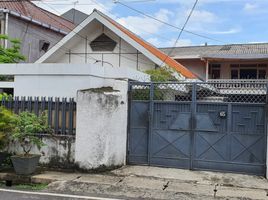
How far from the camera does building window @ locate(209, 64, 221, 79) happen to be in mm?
25516

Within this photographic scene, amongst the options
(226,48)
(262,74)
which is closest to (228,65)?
(262,74)

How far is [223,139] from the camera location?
348 inches

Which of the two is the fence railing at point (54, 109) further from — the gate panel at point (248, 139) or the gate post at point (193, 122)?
the gate panel at point (248, 139)

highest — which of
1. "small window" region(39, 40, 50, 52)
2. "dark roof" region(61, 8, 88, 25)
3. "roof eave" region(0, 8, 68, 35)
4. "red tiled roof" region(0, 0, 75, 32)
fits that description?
"dark roof" region(61, 8, 88, 25)

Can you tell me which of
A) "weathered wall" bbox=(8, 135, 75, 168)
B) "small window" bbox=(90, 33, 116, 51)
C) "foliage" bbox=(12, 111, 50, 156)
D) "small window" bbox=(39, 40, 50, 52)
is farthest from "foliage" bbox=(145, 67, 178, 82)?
"small window" bbox=(39, 40, 50, 52)

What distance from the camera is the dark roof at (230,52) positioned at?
23911 millimetres

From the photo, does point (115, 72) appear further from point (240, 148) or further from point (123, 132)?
point (240, 148)

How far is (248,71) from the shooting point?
972 inches

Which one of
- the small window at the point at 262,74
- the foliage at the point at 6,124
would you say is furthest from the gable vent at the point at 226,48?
the foliage at the point at 6,124

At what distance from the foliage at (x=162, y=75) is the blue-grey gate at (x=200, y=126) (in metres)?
2.56

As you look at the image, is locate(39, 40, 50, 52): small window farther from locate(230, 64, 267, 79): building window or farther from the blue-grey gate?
locate(230, 64, 267, 79): building window

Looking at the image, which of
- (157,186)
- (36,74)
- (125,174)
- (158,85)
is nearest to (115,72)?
(158,85)

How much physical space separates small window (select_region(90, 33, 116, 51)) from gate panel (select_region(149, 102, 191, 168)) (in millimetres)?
Answer: 7325

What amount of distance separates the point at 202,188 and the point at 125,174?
6.32 feet
